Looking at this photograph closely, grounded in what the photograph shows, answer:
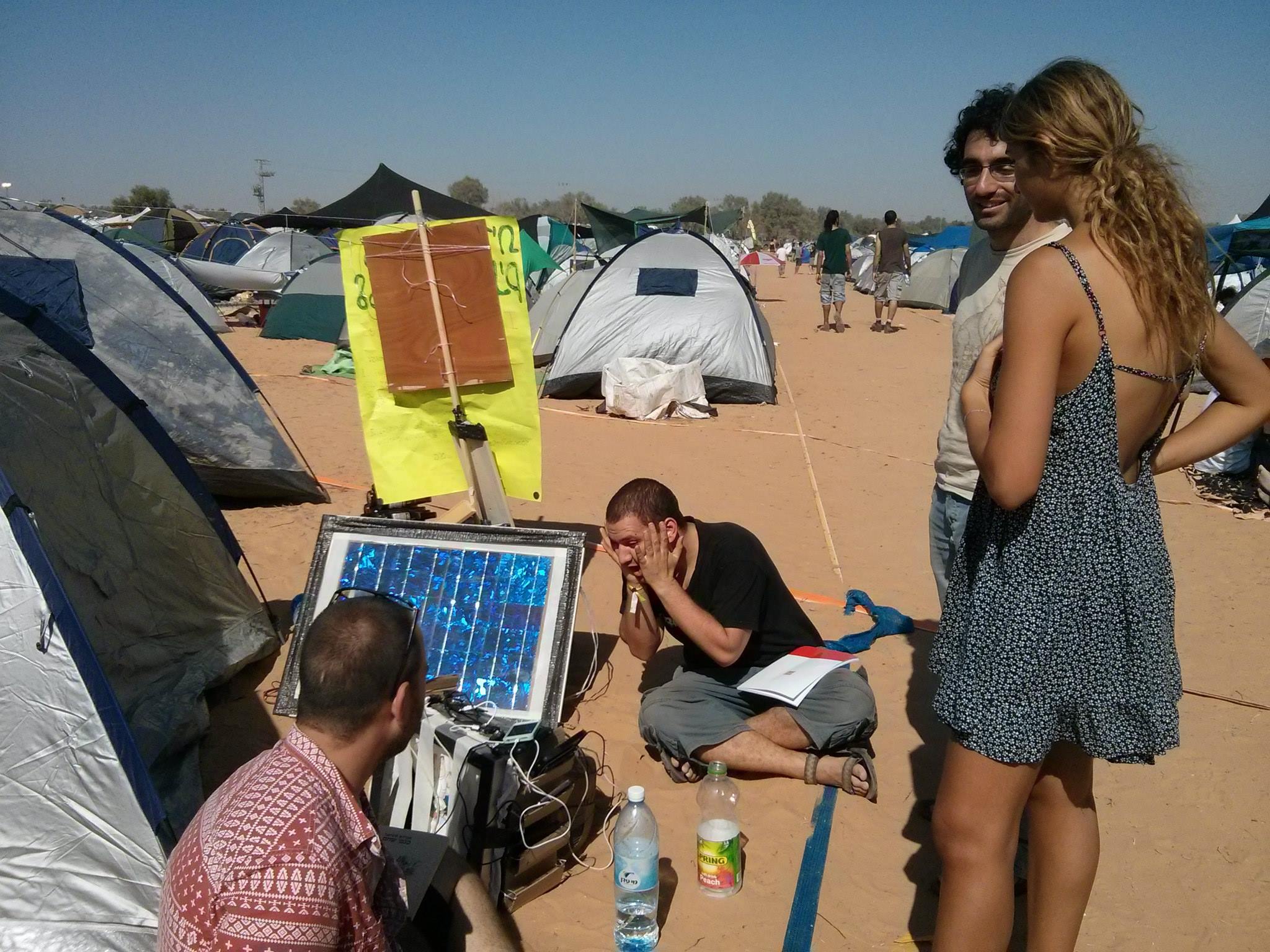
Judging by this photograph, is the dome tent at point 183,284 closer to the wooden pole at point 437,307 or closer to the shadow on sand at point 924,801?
the wooden pole at point 437,307

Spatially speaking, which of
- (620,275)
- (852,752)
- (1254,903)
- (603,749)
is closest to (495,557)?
(603,749)

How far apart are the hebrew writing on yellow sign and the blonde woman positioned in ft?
11.0

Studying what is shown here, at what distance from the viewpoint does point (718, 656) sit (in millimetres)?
3465

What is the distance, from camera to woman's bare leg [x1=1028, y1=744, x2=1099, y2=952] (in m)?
2.11

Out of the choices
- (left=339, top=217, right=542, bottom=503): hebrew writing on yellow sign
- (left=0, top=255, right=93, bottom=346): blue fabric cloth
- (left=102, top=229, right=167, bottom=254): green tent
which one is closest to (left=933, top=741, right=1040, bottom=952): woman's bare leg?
(left=339, top=217, right=542, bottom=503): hebrew writing on yellow sign

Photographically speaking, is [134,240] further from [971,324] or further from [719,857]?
[719,857]

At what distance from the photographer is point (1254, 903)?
116 inches

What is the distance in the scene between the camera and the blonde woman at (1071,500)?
1.76 metres

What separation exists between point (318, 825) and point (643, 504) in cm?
189

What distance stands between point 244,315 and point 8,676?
1653 centimetres

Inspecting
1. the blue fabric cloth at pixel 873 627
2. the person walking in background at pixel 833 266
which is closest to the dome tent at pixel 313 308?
the person walking in background at pixel 833 266

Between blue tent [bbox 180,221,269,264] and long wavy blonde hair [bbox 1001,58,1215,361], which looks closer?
long wavy blonde hair [bbox 1001,58,1215,361]

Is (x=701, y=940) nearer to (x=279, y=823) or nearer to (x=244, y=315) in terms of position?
(x=279, y=823)

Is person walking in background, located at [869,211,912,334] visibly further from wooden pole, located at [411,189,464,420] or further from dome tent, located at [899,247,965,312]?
wooden pole, located at [411,189,464,420]
